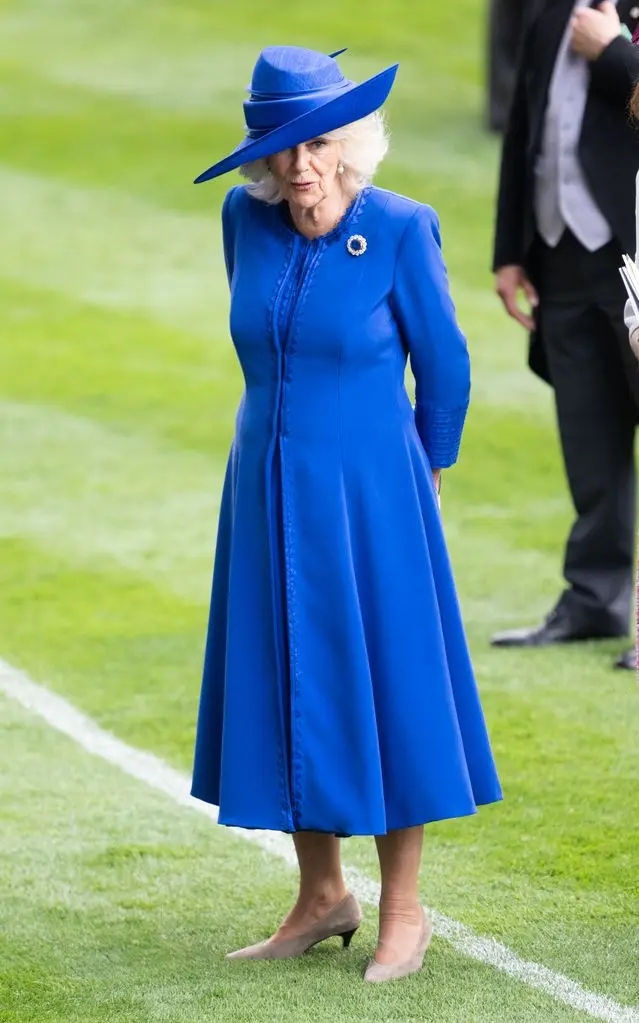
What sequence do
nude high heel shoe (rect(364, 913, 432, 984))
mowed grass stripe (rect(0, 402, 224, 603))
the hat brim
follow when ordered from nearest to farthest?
1. the hat brim
2. nude high heel shoe (rect(364, 913, 432, 984))
3. mowed grass stripe (rect(0, 402, 224, 603))

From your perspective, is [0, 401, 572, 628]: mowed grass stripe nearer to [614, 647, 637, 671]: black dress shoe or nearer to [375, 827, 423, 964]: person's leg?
[614, 647, 637, 671]: black dress shoe

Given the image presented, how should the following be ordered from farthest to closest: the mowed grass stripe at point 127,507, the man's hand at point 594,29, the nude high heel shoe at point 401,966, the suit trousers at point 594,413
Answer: the mowed grass stripe at point 127,507
the suit trousers at point 594,413
the man's hand at point 594,29
the nude high heel shoe at point 401,966

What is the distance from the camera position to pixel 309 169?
4.71m

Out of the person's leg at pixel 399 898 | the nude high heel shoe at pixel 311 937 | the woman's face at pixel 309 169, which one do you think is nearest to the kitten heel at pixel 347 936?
the nude high heel shoe at pixel 311 937

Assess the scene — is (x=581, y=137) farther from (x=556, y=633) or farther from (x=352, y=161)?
(x=352, y=161)

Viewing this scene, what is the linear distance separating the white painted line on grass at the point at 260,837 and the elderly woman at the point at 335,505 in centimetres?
48

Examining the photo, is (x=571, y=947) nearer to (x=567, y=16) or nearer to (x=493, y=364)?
(x=567, y=16)

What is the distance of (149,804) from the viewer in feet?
21.0

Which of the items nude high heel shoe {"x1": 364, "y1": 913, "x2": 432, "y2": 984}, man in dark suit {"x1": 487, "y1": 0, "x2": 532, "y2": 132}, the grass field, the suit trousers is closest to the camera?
nude high heel shoe {"x1": 364, "y1": 913, "x2": 432, "y2": 984}

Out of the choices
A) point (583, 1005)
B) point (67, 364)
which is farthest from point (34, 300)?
point (583, 1005)

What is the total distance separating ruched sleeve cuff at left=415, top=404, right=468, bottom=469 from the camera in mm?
4957

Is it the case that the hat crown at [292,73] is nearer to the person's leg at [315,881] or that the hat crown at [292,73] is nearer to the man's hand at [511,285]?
the person's leg at [315,881]

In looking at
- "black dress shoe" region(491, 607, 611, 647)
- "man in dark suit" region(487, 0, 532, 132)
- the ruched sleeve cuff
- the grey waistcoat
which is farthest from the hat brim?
"man in dark suit" region(487, 0, 532, 132)

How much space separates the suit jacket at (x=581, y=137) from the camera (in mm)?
7215
